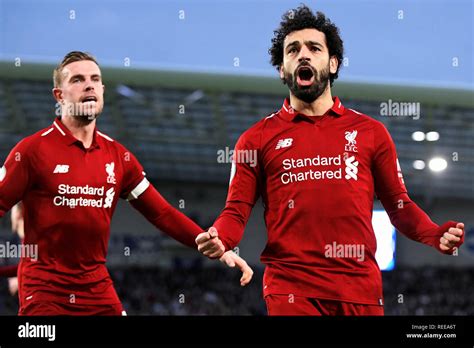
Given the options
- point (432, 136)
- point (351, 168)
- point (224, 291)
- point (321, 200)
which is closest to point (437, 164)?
point (432, 136)

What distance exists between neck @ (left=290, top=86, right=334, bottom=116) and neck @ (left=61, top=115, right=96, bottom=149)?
5.11 feet

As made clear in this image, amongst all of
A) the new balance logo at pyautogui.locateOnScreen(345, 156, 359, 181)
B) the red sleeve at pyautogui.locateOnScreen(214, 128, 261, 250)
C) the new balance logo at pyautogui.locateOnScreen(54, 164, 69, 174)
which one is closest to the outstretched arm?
the red sleeve at pyautogui.locateOnScreen(214, 128, 261, 250)

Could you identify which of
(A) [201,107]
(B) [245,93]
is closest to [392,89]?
(B) [245,93]

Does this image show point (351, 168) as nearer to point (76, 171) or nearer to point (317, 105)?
point (317, 105)

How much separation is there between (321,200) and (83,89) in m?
1.97

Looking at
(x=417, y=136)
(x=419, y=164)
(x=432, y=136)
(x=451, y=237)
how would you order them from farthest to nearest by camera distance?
(x=419, y=164), (x=432, y=136), (x=417, y=136), (x=451, y=237)

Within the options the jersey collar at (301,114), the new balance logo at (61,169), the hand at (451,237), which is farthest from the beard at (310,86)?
the new balance logo at (61,169)

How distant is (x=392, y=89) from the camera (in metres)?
26.6

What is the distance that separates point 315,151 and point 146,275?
100ft

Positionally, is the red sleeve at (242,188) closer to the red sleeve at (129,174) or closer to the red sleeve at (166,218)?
the red sleeve at (166,218)

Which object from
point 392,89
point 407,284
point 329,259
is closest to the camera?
→ point 329,259

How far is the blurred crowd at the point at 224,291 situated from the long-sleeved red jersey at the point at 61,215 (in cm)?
2312

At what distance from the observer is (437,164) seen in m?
32.8
